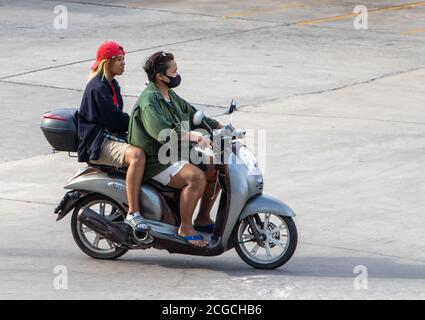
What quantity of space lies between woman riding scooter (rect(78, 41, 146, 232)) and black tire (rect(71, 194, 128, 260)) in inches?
10.5

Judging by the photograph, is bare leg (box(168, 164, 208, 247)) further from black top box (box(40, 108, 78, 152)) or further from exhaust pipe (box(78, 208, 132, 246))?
black top box (box(40, 108, 78, 152))

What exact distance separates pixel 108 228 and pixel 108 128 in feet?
2.55

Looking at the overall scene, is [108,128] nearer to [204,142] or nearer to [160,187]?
[160,187]

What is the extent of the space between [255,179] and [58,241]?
6.31 ft

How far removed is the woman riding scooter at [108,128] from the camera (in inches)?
360

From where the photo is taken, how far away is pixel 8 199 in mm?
11344

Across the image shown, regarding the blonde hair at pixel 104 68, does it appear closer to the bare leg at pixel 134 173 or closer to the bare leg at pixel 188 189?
the bare leg at pixel 134 173

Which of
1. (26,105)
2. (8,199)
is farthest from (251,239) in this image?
(26,105)

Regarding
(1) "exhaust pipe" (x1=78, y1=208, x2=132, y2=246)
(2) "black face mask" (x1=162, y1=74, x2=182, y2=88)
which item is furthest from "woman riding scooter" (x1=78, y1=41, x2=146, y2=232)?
(2) "black face mask" (x1=162, y1=74, x2=182, y2=88)

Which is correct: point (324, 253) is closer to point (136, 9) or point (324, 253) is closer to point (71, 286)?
point (71, 286)

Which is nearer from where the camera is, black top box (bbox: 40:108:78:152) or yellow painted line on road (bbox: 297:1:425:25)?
black top box (bbox: 40:108:78:152)

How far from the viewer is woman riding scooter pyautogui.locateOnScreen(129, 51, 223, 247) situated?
29.7 ft

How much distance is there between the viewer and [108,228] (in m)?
9.29
